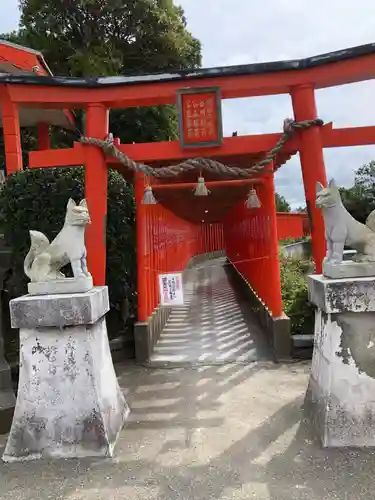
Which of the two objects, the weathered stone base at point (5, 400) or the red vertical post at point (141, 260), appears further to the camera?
the red vertical post at point (141, 260)

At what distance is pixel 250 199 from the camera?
6.25 m

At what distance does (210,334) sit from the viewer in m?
8.35

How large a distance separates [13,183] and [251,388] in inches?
187

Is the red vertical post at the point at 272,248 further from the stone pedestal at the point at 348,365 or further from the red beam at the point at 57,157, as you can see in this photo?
the red beam at the point at 57,157

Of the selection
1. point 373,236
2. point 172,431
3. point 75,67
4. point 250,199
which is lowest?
point 172,431

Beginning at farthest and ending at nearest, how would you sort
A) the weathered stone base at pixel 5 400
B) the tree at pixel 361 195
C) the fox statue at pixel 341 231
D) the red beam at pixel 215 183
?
the tree at pixel 361 195, the red beam at pixel 215 183, the weathered stone base at pixel 5 400, the fox statue at pixel 341 231

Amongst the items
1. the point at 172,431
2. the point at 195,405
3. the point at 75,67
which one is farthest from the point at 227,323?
the point at 75,67

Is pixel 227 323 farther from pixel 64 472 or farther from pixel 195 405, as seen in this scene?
pixel 64 472

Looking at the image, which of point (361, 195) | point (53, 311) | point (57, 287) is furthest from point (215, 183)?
point (361, 195)

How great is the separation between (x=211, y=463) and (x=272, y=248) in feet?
13.4

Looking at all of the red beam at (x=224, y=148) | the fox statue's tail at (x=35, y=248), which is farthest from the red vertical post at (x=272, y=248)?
the fox statue's tail at (x=35, y=248)

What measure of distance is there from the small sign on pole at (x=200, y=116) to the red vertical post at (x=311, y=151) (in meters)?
1.09

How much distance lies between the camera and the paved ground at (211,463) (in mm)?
3209

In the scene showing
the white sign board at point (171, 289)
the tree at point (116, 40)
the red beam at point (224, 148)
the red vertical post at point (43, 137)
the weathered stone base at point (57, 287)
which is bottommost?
the white sign board at point (171, 289)
